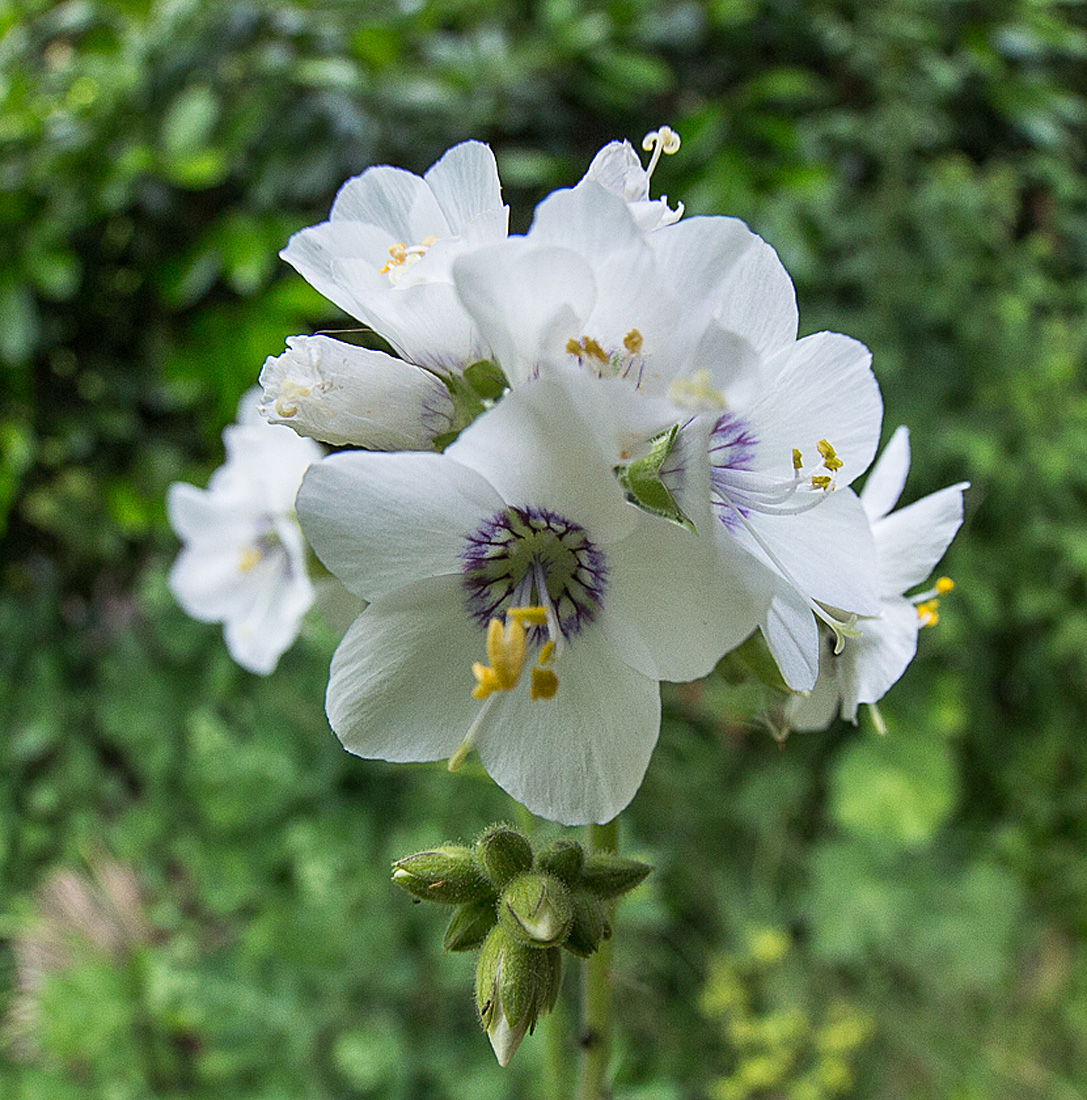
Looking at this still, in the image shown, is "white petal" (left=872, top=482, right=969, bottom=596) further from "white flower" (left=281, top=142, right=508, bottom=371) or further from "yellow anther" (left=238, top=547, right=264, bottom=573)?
"yellow anther" (left=238, top=547, right=264, bottom=573)

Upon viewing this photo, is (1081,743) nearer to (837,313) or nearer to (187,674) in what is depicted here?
(837,313)

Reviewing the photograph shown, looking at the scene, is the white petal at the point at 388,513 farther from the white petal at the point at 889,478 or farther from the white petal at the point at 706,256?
the white petal at the point at 889,478

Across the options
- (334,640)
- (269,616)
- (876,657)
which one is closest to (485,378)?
(876,657)

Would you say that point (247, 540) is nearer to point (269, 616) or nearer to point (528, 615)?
point (269, 616)

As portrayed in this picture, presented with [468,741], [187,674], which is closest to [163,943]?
[187,674]

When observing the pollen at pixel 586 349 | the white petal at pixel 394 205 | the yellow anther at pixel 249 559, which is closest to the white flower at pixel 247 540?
the yellow anther at pixel 249 559

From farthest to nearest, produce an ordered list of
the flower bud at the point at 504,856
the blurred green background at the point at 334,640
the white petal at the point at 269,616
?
the blurred green background at the point at 334,640
the white petal at the point at 269,616
the flower bud at the point at 504,856

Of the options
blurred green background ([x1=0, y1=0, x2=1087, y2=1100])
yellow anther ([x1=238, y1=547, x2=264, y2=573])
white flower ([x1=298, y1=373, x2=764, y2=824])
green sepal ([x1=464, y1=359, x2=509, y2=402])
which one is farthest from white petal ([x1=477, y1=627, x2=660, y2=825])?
blurred green background ([x1=0, y1=0, x2=1087, y2=1100])

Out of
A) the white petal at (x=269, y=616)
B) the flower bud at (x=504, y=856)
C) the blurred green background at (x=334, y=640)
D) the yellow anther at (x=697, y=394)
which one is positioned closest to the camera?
the yellow anther at (x=697, y=394)
